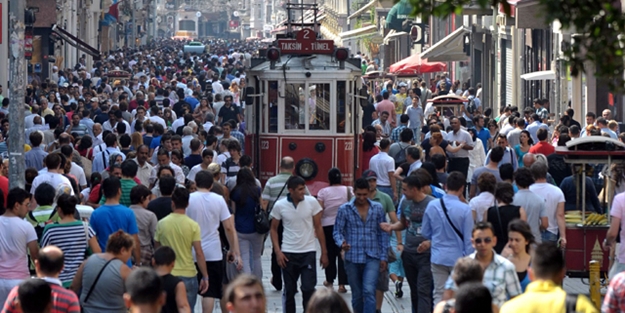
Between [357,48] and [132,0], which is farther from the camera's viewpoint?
[132,0]

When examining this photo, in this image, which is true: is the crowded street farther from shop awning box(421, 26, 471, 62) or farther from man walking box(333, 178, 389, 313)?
shop awning box(421, 26, 471, 62)

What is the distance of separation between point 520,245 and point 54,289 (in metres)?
3.09

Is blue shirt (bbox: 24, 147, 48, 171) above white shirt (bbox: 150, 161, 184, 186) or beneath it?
above

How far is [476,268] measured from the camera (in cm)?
704

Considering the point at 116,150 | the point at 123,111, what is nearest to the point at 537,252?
the point at 116,150

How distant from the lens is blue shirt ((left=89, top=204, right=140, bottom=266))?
958 cm

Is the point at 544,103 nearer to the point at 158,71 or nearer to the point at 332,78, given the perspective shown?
the point at 332,78

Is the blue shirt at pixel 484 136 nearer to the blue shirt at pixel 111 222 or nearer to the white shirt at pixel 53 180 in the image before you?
the white shirt at pixel 53 180

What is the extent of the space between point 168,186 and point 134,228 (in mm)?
1184

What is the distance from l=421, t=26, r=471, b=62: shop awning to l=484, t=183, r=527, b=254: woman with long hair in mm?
30697

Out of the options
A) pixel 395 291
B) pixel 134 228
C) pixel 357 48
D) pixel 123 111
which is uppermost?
pixel 357 48

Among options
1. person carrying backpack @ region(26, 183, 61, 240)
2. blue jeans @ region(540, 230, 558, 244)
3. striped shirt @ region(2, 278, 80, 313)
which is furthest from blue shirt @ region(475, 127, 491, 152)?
striped shirt @ region(2, 278, 80, 313)

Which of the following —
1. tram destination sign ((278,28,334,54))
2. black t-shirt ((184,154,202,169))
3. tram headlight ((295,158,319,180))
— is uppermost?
tram destination sign ((278,28,334,54))

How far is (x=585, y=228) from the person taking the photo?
11.8 m
